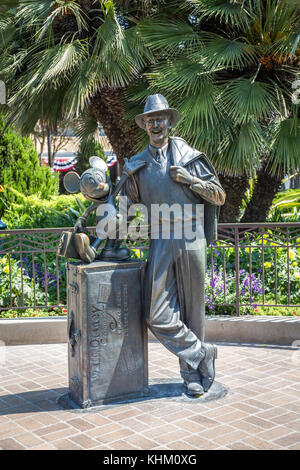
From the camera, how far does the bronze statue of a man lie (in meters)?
4.01

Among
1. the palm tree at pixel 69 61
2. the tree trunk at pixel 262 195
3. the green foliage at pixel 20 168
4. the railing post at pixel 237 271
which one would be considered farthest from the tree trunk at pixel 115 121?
the green foliage at pixel 20 168

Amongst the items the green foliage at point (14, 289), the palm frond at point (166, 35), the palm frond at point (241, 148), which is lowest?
the green foliage at point (14, 289)

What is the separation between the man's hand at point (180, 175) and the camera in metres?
3.95

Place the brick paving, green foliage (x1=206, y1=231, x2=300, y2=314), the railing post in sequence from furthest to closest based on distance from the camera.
Result: 1. green foliage (x1=206, y1=231, x2=300, y2=314)
2. the railing post
3. the brick paving

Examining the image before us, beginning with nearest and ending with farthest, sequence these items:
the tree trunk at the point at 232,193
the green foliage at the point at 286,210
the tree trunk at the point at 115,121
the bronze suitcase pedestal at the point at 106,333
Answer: the bronze suitcase pedestal at the point at 106,333, the tree trunk at the point at 115,121, the tree trunk at the point at 232,193, the green foliage at the point at 286,210

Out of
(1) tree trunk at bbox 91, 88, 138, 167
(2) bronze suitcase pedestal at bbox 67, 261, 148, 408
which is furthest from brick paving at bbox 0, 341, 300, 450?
(1) tree trunk at bbox 91, 88, 138, 167

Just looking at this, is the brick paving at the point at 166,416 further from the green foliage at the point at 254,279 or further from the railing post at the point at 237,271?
the green foliage at the point at 254,279

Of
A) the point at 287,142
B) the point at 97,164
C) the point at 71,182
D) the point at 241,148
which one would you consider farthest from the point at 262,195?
the point at 71,182

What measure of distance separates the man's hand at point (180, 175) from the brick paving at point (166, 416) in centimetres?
163

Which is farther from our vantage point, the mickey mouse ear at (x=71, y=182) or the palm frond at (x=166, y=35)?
the palm frond at (x=166, y=35)

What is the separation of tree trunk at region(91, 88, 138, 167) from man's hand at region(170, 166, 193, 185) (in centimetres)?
426

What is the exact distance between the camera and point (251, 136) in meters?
6.64

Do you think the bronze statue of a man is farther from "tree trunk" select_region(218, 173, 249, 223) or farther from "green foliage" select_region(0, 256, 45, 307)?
"tree trunk" select_region(218, 173, 249, 223)

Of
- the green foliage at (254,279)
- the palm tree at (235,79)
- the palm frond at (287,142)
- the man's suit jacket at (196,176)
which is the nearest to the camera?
the man's suit jacket at (196,176)
